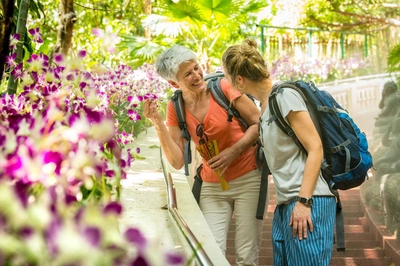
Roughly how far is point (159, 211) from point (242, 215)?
0.57 metres

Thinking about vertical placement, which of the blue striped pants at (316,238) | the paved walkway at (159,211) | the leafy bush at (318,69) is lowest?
the leafy bush at (318,69)

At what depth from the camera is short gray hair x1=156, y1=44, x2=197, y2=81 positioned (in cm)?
331

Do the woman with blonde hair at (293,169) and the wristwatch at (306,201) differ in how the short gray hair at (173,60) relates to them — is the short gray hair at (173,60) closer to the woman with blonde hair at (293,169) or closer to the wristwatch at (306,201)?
the woman with blonde hair at (293,169)

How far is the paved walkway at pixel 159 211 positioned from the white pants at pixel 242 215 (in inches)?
4.9

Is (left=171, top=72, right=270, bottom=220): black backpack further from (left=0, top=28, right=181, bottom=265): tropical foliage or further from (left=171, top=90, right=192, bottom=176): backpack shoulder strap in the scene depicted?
(left=0, top=28, right=181, bottom=265): tropical foliage

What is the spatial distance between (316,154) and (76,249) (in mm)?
1980

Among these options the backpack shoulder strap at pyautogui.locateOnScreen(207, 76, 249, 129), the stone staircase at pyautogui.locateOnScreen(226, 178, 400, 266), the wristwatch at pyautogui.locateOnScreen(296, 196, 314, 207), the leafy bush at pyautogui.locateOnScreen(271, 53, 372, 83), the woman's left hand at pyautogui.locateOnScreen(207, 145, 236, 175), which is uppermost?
the backpack shoulder strap at pyautogui.locateOnScreen(207, 76, 249, 129)

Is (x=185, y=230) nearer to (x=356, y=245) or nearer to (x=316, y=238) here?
(x=316, y=238)

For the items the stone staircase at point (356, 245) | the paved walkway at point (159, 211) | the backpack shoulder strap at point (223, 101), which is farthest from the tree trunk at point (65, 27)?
the backpack shoulder strap at point (223, 101)

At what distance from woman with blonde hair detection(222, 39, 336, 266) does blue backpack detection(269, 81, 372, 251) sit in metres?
0.04

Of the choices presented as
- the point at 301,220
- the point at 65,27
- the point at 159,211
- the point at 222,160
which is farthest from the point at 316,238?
the point at 65,27

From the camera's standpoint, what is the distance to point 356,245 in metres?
7.02

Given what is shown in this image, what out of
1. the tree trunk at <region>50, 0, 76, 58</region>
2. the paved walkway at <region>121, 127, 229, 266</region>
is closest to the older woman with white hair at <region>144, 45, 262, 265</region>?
the paved walkway at <region>121, 127, 229, 266</region>

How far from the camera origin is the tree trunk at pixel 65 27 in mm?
6754
